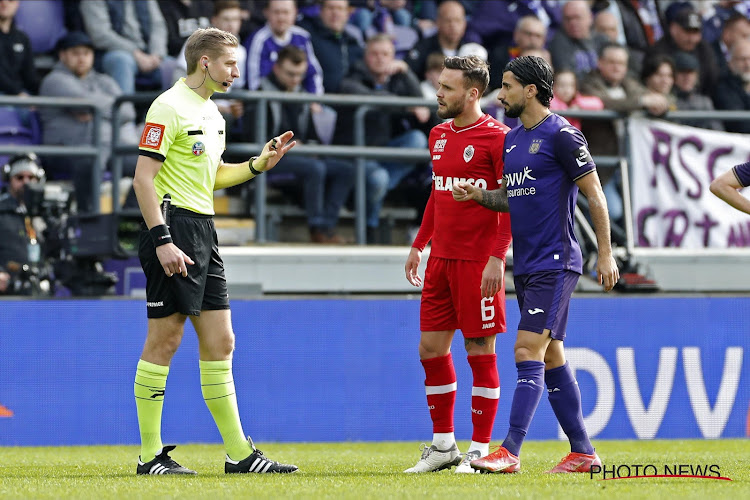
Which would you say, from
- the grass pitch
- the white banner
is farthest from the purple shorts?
the white banner

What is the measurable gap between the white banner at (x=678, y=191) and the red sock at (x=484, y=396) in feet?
17.7

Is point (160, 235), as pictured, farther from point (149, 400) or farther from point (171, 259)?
point (149, 400)

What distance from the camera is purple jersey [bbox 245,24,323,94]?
11.8m

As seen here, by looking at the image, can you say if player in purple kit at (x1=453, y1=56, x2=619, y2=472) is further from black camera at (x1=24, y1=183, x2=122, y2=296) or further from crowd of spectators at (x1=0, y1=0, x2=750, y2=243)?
crowd of spectators at (x1=0, y1=0, x2=750, y2=243)

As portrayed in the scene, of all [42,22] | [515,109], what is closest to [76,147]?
[42,22]

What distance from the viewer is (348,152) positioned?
11.2 metres

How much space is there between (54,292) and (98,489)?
15.3 feet

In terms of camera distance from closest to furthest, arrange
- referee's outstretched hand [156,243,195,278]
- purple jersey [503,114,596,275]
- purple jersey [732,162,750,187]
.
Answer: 1. referee's outstretched hand [156,243,195,278]
2. purple jersey [503,114,596,275]
3. purple jersey [732,162,750,187]

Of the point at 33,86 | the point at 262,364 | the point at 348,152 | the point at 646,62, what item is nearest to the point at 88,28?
the point at 33,86

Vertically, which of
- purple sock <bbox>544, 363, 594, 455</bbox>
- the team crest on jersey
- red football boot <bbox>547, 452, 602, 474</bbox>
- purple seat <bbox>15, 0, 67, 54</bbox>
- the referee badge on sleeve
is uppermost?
purple seat <bbox>15, 0, 67, 54</bbox>

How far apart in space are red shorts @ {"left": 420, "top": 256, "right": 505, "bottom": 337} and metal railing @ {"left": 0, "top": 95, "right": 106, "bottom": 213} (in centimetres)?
465

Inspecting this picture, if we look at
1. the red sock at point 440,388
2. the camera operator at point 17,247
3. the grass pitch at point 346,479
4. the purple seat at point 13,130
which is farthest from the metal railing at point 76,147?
the red sock at point 440,388

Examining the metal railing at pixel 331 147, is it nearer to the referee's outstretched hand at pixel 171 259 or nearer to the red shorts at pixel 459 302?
the red shorts at pixel 459 302

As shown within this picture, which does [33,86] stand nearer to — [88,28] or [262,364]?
[88,28]
